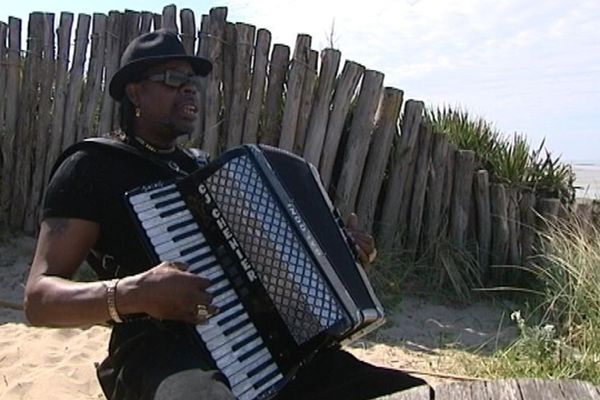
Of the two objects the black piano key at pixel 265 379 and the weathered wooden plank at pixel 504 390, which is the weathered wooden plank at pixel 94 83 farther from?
the weathered wooden plank at pixel 504 390

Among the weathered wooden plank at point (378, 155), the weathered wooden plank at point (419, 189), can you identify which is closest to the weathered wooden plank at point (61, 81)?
the weathered wooden plank at point (378, 155)

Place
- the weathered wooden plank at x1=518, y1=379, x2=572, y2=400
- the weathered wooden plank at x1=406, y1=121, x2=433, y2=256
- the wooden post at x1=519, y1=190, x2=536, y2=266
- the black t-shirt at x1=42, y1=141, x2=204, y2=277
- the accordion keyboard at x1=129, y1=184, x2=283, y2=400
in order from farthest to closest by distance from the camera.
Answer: the wooden post at x1=519, y1=190, x2=536, y2=266, the weathered wooden plank at x1=406, y1=121, x2=433, y2=256, the black t-shirt at x1=42, y1=141, x2=204, y2=277, the accordion keyboard at x1=129, y1=184, x2=283, y2=400, the weathered wooden plank at x1=518, y1=379, x2=572, y2=400

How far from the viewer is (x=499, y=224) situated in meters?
6.61

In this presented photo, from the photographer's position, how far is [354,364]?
2707mm

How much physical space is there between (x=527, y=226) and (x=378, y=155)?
4.41 ft

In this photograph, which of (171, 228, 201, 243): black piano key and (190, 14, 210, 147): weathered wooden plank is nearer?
(171, 228, 201, 243): black piano key

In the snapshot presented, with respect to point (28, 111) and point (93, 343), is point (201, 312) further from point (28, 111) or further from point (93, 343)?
point (28, 111)

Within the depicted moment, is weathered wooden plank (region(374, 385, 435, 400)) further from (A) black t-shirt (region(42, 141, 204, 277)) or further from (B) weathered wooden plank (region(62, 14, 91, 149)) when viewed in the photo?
(B) weathered wooden plank (region(62, 14, 91, 149))

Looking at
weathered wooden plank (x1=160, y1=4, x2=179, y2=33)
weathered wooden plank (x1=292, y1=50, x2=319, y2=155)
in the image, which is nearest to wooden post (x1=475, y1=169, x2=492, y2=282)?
weathered wooden plank (x1=292, y1=50, x2=319, y2=155)

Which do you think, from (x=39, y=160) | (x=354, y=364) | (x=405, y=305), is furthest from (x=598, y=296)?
(x=39, y=160)

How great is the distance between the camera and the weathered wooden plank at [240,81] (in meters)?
6.33

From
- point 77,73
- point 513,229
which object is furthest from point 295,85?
point 513,229

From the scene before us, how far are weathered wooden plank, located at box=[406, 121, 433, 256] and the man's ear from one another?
394cm

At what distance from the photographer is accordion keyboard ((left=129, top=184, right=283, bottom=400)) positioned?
235 centimetres
